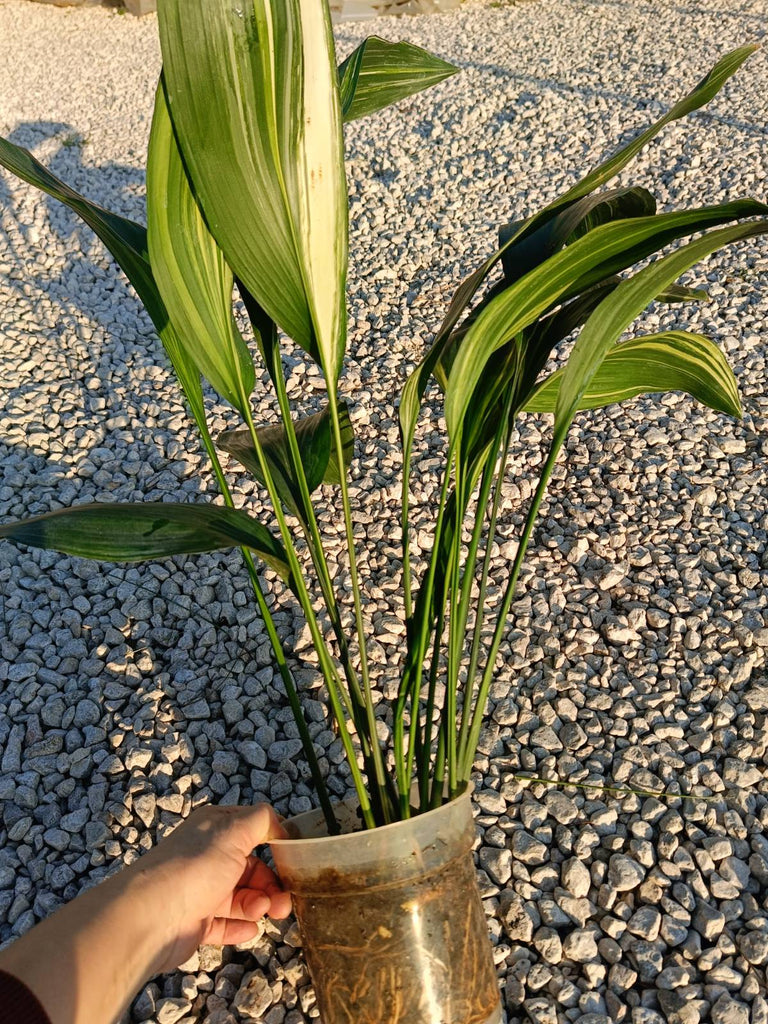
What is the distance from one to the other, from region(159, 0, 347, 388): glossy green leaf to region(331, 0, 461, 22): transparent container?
15.0ft

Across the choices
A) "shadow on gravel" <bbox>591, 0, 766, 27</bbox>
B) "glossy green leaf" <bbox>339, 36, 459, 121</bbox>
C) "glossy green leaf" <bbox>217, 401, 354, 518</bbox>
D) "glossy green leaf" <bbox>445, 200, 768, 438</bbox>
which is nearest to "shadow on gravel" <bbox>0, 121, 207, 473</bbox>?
"glossy green leaf" <bbox>217, 401, 354, 518</bbox>

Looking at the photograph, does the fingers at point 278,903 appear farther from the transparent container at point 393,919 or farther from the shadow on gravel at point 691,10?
the shadow on gravel at point 691,10

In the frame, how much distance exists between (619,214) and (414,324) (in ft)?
4.76

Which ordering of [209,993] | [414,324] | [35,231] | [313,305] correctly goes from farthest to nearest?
[35,231] < [414,324] < [209,993] < [313,305]

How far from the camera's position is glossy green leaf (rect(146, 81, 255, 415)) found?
788mm

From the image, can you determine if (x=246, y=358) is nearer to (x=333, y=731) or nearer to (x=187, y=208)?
(x=187, y=208)

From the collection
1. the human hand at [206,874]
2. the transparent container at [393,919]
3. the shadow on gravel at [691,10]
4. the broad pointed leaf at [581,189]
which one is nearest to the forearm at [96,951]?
the human hand at [206,874]

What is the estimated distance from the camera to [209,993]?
1112 mm

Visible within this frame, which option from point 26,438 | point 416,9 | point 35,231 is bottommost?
point 26,438

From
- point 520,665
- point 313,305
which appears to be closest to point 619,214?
point 313,305

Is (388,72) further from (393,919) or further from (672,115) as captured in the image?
(393,919)

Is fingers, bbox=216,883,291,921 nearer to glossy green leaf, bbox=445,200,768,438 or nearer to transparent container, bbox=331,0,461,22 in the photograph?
glossy green leaf, bbox=445,200,768,438

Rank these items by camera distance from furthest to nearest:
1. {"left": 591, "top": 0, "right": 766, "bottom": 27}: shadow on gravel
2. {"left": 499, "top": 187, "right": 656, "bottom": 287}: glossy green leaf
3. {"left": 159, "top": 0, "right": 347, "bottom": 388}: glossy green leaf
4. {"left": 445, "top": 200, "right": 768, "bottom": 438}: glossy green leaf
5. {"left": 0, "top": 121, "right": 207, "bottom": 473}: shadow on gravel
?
1. {"left": 591, "top": 0, "right": 766, "bottom": 27}: shadow on gravel
2. {"left": 0, "top": 121, "right": 207, "bottom": 473}: shadow on gravel
3. {"left": 499, "top": 187, "right": 656, "bottom": 287}: glossy green leaf
4. {"left": 445, "top": 200, "right": 768, "bottom": 438}: glossy green leaf
5. {"left": 159, "top": 0, "right": 347, "bottom": 388}: glossy green leaf

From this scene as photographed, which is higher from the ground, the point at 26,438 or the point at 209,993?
the point at 26,438
